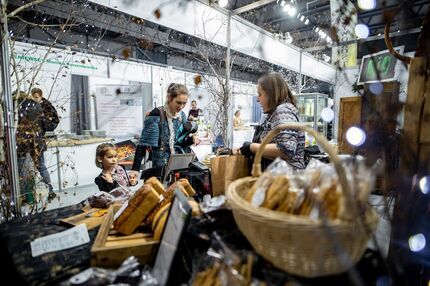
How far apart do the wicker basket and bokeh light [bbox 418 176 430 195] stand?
1.58 ft

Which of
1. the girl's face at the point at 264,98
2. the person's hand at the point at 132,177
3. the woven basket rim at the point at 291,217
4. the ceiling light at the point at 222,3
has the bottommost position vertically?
the person's hand at the point at 132,177

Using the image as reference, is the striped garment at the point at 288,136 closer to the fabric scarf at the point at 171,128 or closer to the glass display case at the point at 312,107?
the fabric scarf at the point at 171,128

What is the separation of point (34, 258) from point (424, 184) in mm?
1626

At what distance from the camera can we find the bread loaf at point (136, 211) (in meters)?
1.13

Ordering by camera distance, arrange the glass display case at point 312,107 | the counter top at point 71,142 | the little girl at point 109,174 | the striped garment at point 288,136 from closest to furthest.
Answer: the striped garment at point 288,136
the little girl at point 109,174
the counter top at point 71,142
the glass display case at point 312,107

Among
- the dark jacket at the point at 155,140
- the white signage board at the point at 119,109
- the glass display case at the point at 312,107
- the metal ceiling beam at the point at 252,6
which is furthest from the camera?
the glass display case at the point at 312,107

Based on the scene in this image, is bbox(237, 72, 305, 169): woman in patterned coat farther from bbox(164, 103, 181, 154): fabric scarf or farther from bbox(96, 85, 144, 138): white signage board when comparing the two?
bbox(96, 85, 144, 138): white signage board

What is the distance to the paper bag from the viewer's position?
168 centimetres

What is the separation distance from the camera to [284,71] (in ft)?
28.1

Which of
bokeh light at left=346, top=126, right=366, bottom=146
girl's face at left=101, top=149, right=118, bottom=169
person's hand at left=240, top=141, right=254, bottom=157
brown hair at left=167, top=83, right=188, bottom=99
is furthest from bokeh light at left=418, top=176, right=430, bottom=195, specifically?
girl's face at left=101, top=149, right=118, bottom=169

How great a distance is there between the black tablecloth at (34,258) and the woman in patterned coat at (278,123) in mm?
1092

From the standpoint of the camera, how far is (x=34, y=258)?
106cm

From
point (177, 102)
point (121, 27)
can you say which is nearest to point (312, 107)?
point (121, 27)

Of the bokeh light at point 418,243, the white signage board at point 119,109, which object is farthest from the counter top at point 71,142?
the bokeh light at point 418,243
